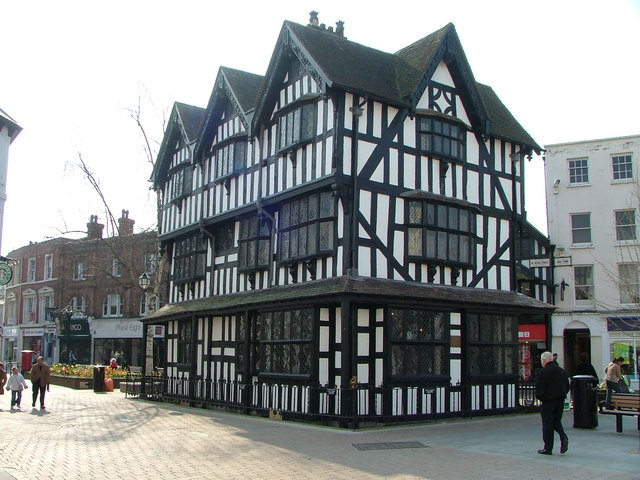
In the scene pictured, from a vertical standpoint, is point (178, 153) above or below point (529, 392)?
above

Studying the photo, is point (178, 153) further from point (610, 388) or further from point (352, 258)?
point (610, 388)

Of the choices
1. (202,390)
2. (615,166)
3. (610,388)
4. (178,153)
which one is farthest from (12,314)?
(610,388)

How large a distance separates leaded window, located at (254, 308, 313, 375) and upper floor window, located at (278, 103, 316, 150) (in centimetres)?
455

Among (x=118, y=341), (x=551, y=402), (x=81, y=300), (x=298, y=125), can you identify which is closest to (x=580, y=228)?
(x=298, y=125)

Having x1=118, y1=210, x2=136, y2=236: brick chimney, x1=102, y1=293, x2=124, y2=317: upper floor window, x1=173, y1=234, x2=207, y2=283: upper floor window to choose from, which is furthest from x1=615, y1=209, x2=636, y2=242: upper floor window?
x1=102, y1=293, x2=124, y2=317: upper floor window

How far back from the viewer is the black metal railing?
1600 centimetres

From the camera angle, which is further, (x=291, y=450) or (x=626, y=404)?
(x=626, y=404)

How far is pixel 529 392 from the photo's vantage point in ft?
67.5

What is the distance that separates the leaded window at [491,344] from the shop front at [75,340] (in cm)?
3499

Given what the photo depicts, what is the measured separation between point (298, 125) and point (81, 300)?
3531 centimetres

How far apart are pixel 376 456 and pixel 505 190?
38.8 feet

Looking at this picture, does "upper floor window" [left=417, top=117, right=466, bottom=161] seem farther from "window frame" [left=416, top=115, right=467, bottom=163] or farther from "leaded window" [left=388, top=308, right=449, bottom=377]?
"leaded window" [left=388, top=308, right=449, bottom=377]

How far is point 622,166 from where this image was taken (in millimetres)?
32906

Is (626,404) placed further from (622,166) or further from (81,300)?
(81,300)
